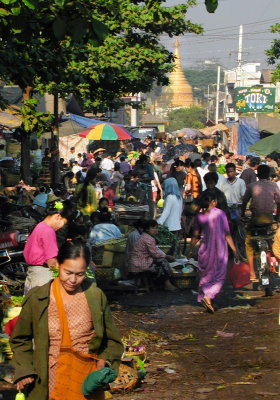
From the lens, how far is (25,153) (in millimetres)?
19969

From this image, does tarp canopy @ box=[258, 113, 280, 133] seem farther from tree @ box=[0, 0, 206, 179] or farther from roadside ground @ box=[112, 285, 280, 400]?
roadside ground @ box=[112, 285, 280, 400]

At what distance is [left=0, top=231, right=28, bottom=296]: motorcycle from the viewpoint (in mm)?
12836

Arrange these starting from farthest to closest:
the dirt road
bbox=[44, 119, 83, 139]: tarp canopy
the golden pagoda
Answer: the golden pagoda
bbox=[44, 119, 83, 139]: tarp canopy
the dirt road

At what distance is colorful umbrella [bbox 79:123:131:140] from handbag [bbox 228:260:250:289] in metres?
15.1

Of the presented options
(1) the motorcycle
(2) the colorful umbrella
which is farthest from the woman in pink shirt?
(2) the colorful umbrella

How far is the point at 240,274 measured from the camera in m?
12.6

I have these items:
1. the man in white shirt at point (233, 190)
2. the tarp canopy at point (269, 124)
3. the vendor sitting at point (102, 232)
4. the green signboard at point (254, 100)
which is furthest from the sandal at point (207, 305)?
the green signboard at point (254, 100)

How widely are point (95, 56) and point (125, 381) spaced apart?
1466 cm

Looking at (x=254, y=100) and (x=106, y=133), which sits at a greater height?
(x=254, y=100)

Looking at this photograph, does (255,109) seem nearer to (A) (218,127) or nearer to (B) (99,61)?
(A) (218,127)

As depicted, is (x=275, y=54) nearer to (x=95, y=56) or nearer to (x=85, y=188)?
(x=95, y=56)

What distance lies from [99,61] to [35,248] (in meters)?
15.3

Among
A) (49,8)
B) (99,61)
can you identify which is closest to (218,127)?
(99,61)

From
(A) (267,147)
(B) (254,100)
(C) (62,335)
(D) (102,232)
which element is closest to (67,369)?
(C) (62,335)
